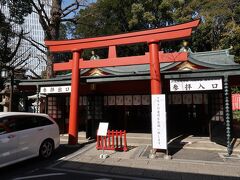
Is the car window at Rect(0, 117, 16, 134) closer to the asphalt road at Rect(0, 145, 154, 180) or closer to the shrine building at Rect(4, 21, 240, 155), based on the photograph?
the asphalt road at Rect(0, 145, 154, 180)

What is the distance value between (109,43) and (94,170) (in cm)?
583

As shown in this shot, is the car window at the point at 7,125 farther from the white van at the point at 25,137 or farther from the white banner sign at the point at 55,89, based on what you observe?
the white banner sign at the point at 55,89

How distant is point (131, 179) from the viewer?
771cm

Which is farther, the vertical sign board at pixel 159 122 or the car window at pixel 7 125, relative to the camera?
the vertical sign board at pixel 159 122

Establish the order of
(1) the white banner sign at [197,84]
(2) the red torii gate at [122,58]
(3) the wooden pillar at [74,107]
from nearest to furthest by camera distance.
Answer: (1) the white banner sign at [197,84] → (2) the red torii gate at [122,58] → (3) the wooden pillar at [74,107]

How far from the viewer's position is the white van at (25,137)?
8352mm

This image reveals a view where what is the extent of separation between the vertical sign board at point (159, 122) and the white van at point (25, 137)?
3709 mm

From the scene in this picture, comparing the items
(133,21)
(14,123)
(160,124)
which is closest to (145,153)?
(160,124)

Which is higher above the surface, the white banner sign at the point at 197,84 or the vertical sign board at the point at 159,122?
the white banner sign at the point at 197,84

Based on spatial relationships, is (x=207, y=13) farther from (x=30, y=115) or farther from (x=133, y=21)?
(x=30, y=115)

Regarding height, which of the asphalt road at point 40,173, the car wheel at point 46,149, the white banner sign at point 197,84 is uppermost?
the white banner sign at point 197,84

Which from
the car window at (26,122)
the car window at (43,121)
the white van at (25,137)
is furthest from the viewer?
the car window at (43,121)

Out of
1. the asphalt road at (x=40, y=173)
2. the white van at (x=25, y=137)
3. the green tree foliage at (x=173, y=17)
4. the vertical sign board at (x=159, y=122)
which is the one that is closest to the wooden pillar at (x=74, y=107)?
the white van at (x=25, y=137)

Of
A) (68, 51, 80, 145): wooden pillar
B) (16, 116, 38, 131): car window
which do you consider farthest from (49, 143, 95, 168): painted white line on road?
(16, 116, 38, 131): car window
